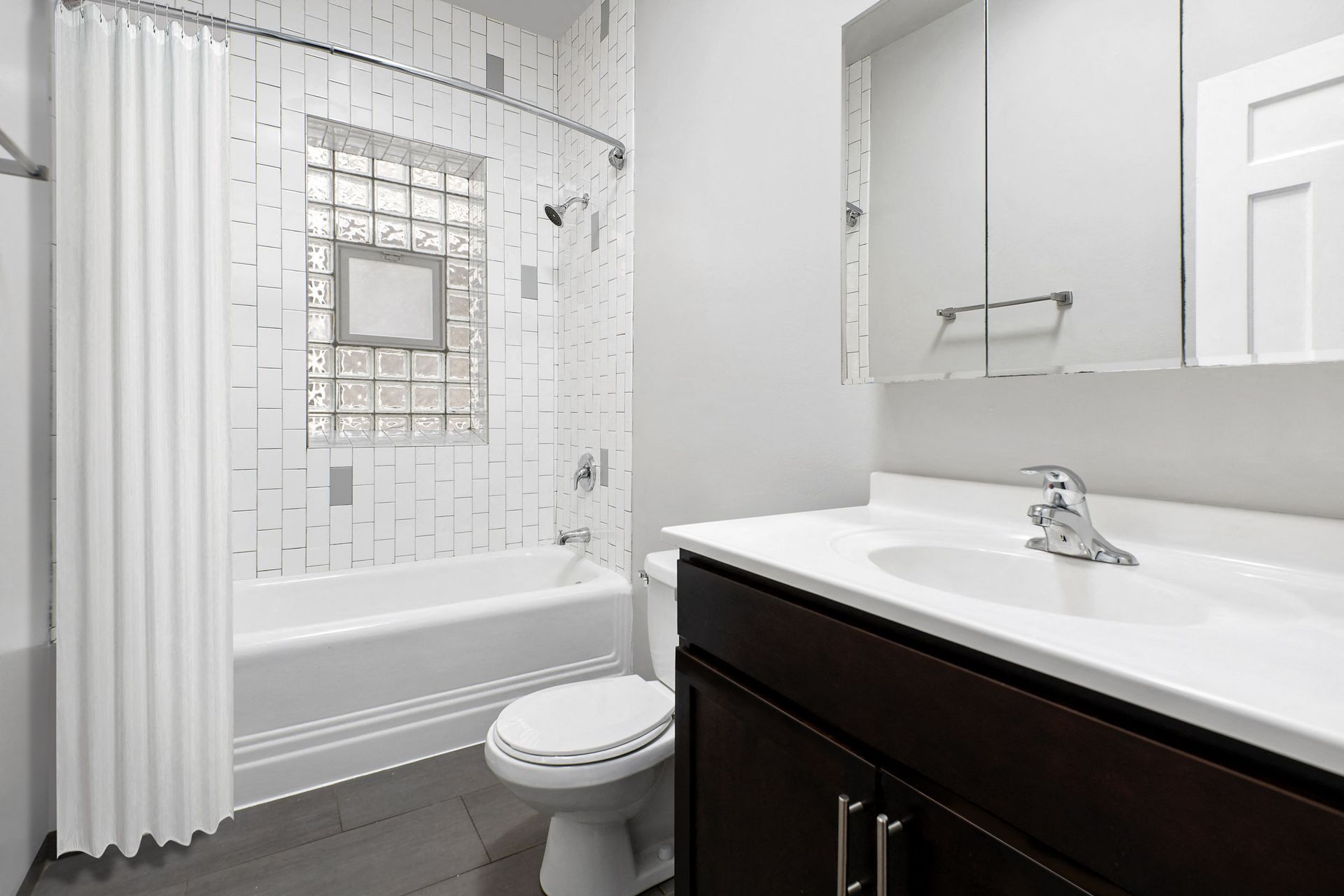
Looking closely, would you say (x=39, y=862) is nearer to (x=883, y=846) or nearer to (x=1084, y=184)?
→ (x=883, y=846)

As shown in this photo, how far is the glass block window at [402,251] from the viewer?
231cm

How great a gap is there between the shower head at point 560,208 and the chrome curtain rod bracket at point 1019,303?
68.8 inches

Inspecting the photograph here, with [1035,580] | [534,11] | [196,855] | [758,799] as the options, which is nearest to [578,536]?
[196,855]

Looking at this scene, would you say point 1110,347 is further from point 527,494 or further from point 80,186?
point 527,494

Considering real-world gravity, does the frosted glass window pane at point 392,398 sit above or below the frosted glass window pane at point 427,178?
below

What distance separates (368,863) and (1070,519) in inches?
64.6

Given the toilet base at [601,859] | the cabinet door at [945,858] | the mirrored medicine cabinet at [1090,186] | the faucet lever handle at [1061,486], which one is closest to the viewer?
the cabinet door at [945,858]

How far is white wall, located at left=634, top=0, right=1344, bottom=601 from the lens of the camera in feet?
2.67

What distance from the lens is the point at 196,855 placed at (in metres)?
1.45

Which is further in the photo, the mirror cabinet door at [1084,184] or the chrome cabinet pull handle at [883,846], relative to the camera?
the mirror cabinet door at [1084,184]

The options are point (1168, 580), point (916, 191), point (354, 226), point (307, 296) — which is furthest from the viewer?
point (354, 226)

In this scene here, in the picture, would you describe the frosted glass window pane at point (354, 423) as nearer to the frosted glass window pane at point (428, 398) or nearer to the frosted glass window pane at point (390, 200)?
the frosted glass window pane at point (428, 398)

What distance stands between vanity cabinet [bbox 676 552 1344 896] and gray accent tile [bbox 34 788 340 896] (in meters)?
1.15

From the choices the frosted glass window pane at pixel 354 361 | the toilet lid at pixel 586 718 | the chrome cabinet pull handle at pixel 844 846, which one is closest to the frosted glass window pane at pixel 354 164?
the frosted glass window pane at pixel 354 361
